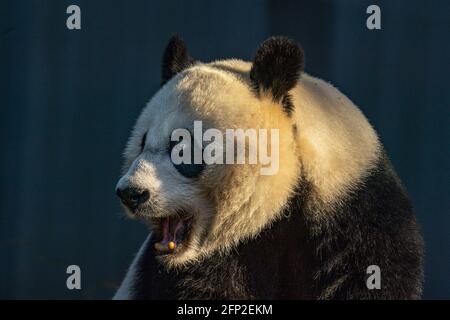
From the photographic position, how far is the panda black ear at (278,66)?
3.03 m

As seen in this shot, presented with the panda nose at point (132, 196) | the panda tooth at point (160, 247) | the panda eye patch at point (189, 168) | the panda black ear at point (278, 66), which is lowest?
the panda tooth at point (160, 247)

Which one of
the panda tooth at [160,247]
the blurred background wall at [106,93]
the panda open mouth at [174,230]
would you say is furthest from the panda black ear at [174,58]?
the panda tooth at [160,247]

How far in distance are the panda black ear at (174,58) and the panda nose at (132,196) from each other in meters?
0.71

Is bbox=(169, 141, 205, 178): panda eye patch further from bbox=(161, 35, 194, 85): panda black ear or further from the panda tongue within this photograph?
bbox=(161, 35, 194, 85): panda black ear

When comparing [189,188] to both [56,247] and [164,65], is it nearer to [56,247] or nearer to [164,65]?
[164,65]

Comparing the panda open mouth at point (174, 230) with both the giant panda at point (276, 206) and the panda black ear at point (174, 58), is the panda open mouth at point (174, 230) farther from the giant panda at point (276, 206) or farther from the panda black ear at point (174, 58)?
the panda black ear at point (174, 58)

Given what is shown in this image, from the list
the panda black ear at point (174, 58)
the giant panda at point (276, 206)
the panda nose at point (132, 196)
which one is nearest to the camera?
Result: the panda nose at point (132, 196)

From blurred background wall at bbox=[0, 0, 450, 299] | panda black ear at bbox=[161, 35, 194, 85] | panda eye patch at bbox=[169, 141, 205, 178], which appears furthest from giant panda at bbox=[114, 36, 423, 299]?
blurred background wall at bbox=[0, 0, 450, 299]

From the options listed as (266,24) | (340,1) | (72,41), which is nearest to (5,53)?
(72,41)

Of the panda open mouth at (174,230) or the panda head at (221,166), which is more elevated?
the panda head at (221,166)

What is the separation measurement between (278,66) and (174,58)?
1.73 feet

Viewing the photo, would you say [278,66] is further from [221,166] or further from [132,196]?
[132,196]

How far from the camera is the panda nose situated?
2824 mm

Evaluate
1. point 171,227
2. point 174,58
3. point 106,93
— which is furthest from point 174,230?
point 106,93
